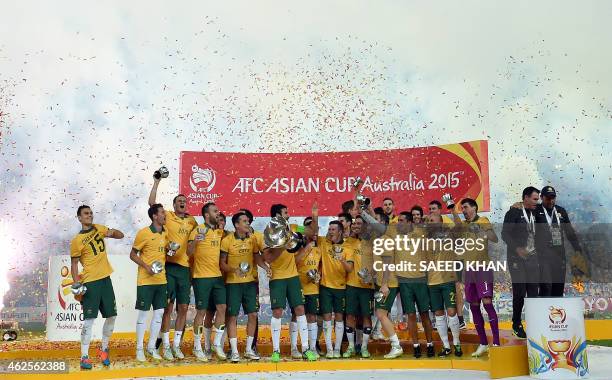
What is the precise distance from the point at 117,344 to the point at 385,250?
476 centimetres

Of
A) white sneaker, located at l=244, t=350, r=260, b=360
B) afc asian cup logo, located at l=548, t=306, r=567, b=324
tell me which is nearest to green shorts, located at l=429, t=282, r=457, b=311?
afc asian cup logo, located at l=548, t=306, r=567, b=324

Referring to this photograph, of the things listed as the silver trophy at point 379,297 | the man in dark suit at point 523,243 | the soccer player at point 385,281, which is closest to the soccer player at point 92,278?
the silver trophy at point 379,297

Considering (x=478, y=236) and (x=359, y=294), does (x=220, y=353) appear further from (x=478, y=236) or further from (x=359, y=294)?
(x=478, y=236)

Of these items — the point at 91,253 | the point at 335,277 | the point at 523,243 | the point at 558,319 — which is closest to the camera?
the point at 558,319

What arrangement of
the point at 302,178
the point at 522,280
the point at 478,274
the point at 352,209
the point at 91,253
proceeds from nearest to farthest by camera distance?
the point at 522,280 → the point at 478,274 → the point at 91,253 → the point at 352,209 → the point at 302,178

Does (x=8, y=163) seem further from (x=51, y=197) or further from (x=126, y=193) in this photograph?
(x=126, y=193)

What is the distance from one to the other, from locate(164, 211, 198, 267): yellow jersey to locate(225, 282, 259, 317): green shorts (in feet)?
2.53

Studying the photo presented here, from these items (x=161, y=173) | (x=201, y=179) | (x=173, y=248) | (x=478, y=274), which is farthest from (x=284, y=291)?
(x=201, y=179)

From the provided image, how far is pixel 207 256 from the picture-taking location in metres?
8.97

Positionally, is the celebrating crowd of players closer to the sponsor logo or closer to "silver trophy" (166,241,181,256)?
"silver trophy" (166,241,181,256)

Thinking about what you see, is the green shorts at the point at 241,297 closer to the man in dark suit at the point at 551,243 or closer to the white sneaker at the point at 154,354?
the white sneaker at the point at 154,354

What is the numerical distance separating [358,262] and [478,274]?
185 cm

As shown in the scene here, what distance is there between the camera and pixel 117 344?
10.3 meters

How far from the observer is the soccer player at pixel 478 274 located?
8070 mm
